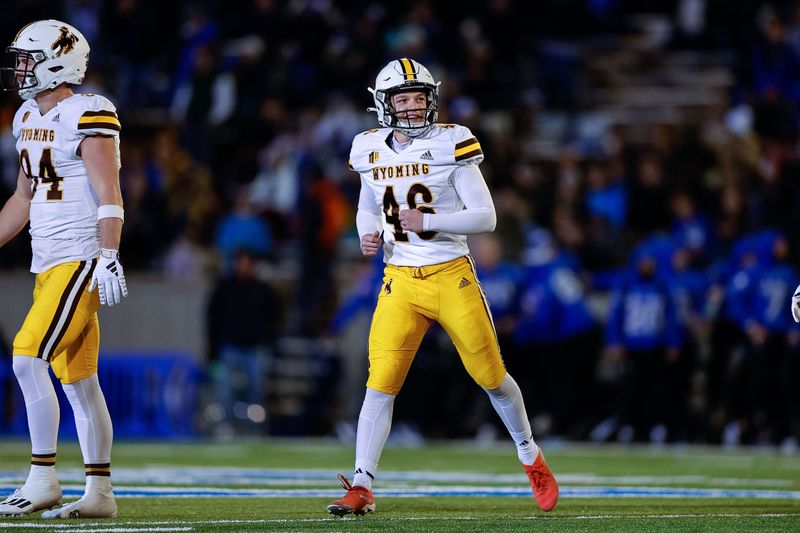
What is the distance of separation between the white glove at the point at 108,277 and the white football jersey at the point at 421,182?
1.24 meters

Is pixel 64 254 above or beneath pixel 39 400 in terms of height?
above

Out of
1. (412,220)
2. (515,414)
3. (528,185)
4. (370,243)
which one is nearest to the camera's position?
(412,220)

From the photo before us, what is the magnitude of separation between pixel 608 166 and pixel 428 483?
630 centimetres

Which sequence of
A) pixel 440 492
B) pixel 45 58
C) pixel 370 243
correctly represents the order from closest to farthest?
pixel 45 58 → pixel 370 243 → pixel 440 492

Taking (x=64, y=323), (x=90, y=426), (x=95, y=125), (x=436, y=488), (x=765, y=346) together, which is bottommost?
(x=765, y=346)

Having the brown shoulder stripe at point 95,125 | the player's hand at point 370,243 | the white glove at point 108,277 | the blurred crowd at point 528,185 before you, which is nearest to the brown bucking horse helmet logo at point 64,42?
the brown shoulder stripe at point 95,125

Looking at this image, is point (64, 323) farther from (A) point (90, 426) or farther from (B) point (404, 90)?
(B) point (404, 90)

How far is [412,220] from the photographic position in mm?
6316

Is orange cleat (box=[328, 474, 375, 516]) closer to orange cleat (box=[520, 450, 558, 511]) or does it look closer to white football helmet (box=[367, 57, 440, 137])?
orange cleat (box=[520, 450, 558, 511])

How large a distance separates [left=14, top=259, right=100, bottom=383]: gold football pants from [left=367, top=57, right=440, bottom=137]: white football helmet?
143 cm

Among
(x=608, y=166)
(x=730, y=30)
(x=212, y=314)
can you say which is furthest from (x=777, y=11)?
(x=212, y=314)

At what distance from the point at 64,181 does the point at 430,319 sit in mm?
1664

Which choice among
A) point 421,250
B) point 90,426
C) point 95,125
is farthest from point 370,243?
point 90,426

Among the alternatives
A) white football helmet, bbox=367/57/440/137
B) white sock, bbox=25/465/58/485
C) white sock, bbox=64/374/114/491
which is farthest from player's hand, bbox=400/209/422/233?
white sock, bbox=25/465/58/485
